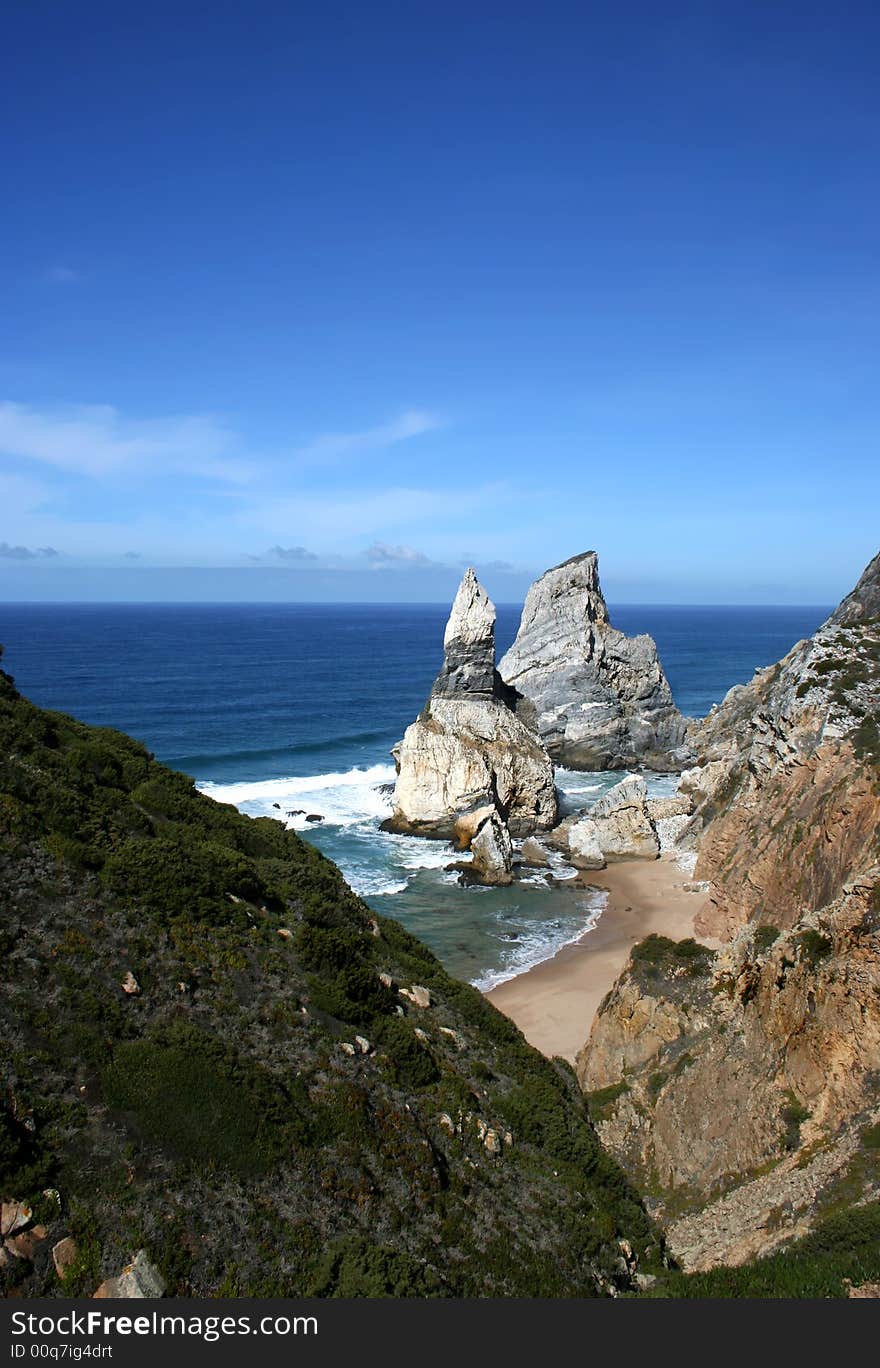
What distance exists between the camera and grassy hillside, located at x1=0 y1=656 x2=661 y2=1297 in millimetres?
9703

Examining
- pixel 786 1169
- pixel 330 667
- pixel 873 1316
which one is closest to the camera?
pixel 873 1316

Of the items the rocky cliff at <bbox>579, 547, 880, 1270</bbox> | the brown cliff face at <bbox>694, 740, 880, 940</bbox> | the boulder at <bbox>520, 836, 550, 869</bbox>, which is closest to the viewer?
the rocky cliff at <bbox>579, 547, 880, 1270</bbox>

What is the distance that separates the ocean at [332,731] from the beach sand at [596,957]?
119cm

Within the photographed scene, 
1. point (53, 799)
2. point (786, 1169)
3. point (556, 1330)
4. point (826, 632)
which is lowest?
point (786, 1169)

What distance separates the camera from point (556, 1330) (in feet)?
25.2

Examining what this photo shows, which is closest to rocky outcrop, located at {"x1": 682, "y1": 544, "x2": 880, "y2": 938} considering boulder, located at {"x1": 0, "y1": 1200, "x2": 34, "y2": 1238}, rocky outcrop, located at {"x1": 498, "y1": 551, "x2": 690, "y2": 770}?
boulder, located at {"x1": 0, "y1": 1200, "x2": 34, "y2": 1238}

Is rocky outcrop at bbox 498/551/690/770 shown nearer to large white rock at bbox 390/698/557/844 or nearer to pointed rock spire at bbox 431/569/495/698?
pointed rock spire at bbox 431/569/495/698

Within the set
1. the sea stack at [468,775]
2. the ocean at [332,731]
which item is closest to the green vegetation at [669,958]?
the ocean at [332,731]

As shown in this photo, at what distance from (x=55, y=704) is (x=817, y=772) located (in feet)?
242

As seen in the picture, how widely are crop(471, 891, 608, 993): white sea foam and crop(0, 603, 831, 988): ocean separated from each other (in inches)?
4.2

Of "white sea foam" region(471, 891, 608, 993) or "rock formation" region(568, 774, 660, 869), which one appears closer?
"white sea foam" region(471, 891, 608, 993)

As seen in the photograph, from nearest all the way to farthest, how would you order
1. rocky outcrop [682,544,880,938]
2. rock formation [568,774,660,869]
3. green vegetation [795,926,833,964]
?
green vegetation [795,926,833,964], rocky outcrop [682,544,880,938], rock formation [568,774,660,869]

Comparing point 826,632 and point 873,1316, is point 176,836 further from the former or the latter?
point 826,632

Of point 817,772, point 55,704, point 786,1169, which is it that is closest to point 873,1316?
point 786,1169
